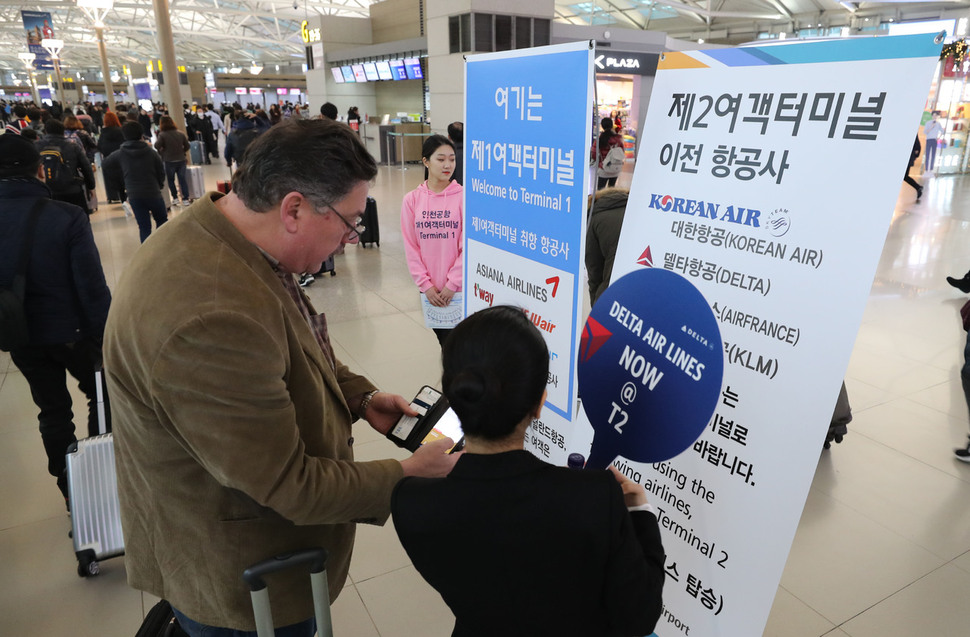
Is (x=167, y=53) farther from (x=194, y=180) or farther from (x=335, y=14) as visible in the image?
(x=335, y=14)

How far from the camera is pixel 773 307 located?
1.26 m

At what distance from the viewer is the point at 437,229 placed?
10.3 feet

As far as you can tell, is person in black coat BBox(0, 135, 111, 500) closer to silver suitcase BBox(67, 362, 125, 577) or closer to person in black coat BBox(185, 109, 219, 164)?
silver suitcase BBox(67, 362, 125, 577)

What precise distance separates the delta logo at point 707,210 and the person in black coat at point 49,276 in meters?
2.13

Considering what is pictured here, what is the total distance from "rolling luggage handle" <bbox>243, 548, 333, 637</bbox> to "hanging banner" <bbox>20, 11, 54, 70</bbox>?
25268 mm

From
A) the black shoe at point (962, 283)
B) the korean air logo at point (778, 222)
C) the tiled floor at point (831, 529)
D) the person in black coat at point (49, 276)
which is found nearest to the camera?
the korean air logo at point (778, 222)

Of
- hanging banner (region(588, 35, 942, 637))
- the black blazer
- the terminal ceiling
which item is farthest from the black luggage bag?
the terminal ceiling

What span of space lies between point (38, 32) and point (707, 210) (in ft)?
84.9

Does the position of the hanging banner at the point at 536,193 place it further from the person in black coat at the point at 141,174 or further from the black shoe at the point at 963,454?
the person in black coat at the point at 141,174

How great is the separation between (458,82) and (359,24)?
8.09m

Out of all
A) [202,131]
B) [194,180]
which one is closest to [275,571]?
[194,180]

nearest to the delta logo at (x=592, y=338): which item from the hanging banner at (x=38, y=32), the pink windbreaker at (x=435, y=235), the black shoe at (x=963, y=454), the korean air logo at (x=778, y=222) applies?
the korean air logo at (x=778, y=222)

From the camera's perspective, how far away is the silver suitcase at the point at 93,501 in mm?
2188

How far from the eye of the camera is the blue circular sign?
1389 millimetres
